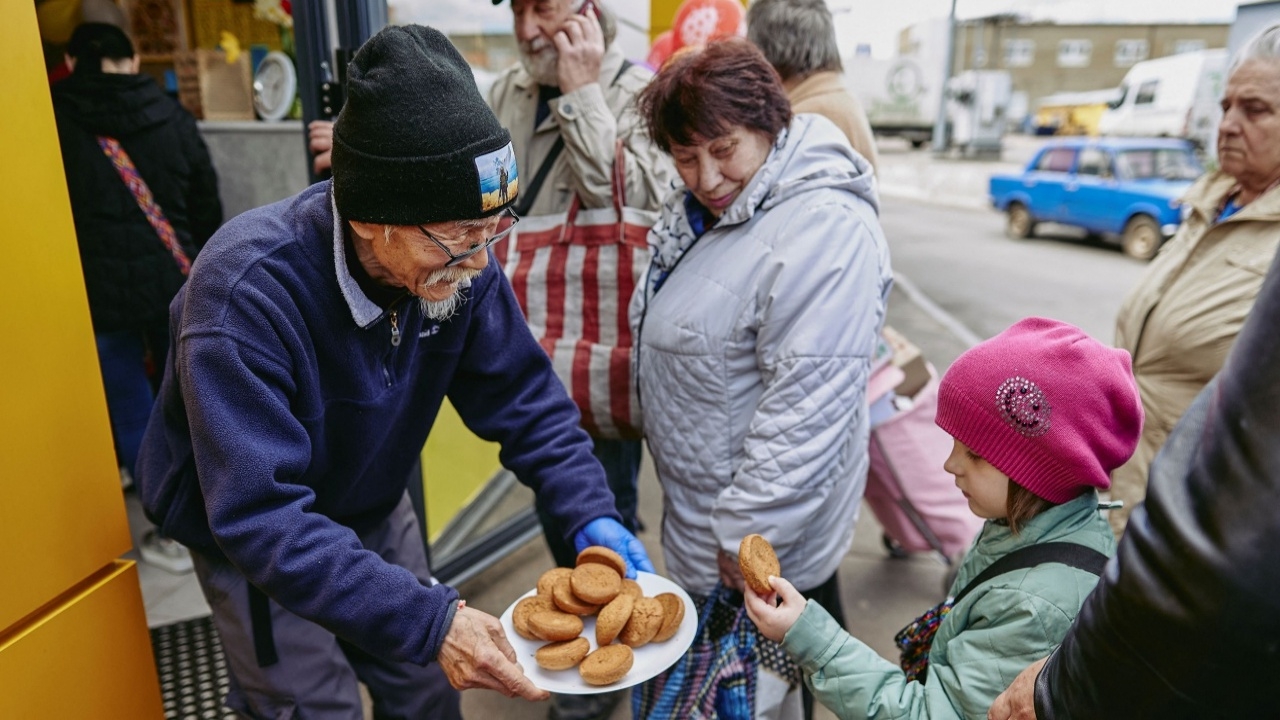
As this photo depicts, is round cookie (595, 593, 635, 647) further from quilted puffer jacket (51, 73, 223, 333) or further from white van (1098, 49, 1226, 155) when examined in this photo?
white van (1098, 49, 1226, 155)

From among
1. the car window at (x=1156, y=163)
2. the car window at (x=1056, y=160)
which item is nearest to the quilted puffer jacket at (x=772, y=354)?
the car window at (x=1156, y=163)

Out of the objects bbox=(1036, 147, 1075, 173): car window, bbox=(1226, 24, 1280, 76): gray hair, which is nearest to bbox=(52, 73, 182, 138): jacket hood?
bbox=(1226, 24, 1280, 76): gray hair

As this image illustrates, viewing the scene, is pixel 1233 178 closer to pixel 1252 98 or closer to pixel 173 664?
pixel 1252 98

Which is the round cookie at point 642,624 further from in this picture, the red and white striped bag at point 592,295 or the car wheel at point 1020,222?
the car wheel at point 1020,222

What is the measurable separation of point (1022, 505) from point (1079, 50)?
2409 inches

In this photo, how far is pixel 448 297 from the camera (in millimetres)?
1606

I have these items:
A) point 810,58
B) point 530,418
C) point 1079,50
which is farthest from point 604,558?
point 1079,50

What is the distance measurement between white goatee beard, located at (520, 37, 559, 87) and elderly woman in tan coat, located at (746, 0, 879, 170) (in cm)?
68

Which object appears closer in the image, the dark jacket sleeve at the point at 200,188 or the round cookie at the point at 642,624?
the round cookie at the point at 642,624

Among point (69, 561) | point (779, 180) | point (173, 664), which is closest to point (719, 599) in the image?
point (779, 180)

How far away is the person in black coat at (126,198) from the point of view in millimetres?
3098

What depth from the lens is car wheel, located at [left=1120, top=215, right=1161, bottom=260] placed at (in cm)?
1123

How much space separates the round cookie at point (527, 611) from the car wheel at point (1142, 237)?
11830mm

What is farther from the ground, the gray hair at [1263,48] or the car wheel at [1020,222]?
the gray hair at [1263,48]
